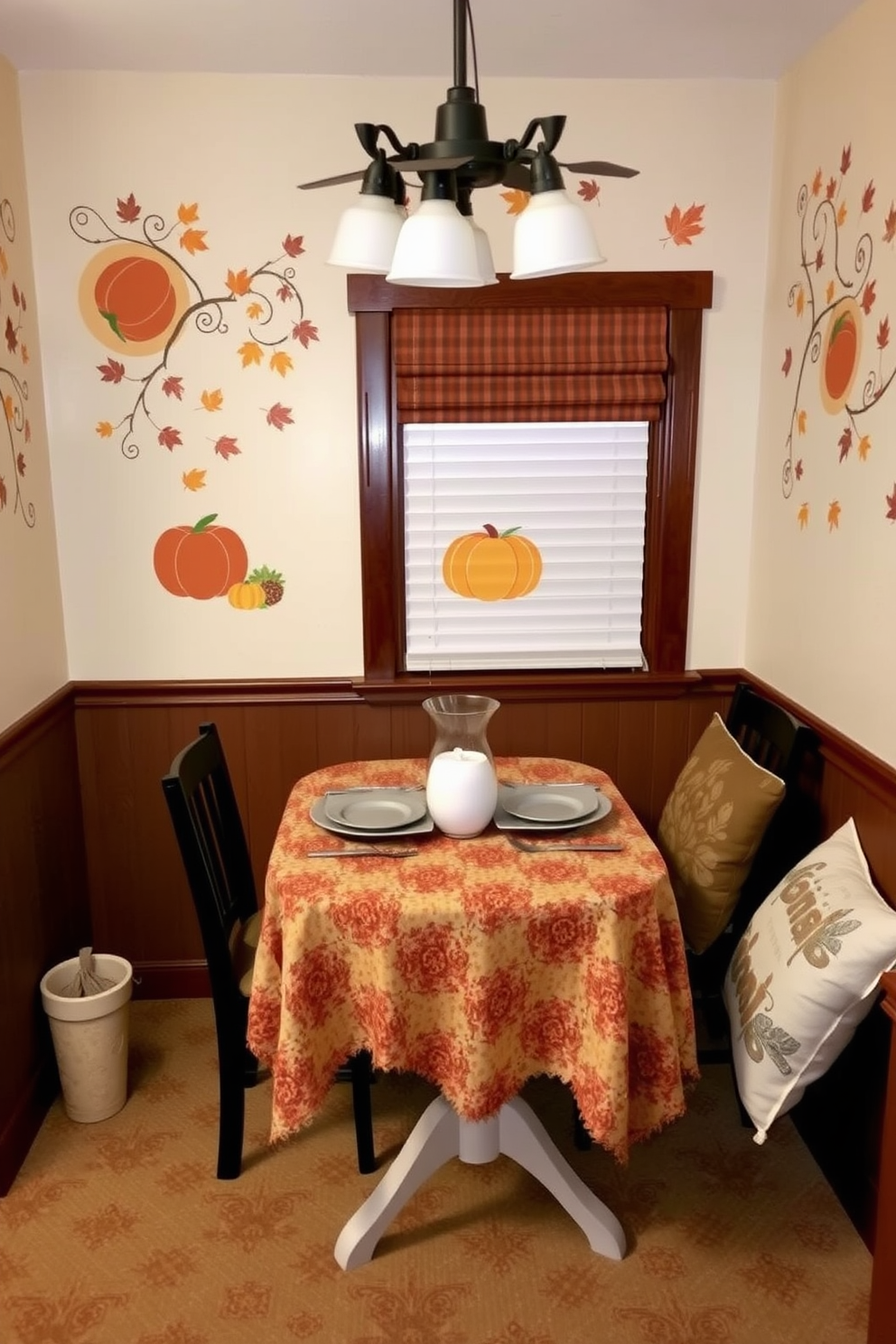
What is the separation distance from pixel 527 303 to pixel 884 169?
0.90 metres

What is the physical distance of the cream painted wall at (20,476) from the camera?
235 centimetres

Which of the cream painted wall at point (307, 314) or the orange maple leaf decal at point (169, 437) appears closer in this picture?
the cream painted wall at point (307, 314)

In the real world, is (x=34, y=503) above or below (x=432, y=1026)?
above

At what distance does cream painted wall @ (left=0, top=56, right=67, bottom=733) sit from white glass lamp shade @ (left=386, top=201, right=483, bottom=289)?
1300mm

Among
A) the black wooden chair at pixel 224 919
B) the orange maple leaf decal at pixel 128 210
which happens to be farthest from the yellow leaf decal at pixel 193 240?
the black wooden chair at pixel 224 919

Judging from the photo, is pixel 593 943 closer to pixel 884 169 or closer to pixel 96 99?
pixel 884 169

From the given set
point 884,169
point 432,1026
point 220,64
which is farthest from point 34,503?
point 884,169

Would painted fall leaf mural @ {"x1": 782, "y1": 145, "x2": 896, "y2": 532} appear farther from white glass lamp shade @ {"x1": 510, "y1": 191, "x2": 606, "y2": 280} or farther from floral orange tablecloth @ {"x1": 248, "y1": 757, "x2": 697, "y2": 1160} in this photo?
floral orange tablecloth @ {"x1": 248, "y1": 757, "x2": 697, "y2": 1160}

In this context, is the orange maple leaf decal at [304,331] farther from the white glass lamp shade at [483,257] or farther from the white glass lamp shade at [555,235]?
the white glass lamp shade at [555,235]

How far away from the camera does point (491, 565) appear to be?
2770mm

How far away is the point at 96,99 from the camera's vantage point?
8.11ft

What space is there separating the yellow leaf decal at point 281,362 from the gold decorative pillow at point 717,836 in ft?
4.98

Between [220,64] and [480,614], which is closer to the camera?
[220,64]

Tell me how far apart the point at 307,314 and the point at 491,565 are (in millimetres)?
832
